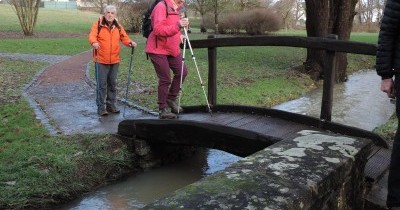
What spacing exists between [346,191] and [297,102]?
301 inches

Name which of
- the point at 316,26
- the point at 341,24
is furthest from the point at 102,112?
the point at 341,24

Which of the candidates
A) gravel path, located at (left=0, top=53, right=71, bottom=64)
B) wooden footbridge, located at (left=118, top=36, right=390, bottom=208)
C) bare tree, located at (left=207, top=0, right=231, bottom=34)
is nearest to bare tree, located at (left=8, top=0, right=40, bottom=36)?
gravel path, located at (left=0, top=53, right=71, bottom=64)

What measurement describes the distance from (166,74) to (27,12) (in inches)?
976

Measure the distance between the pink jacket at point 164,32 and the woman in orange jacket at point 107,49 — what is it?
5.45ft

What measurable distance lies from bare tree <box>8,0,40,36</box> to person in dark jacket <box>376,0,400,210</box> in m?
27.7

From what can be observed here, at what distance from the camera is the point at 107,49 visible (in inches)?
321

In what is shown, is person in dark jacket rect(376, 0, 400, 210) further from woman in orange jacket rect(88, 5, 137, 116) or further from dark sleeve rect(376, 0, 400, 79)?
woman in orange jacket rect(88, 5, 137, 116)

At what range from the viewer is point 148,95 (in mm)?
10344

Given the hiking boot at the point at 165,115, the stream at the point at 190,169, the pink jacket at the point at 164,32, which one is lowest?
the stream at the point at 190,169

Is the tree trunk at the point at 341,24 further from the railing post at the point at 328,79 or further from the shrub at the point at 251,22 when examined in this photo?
the shrub at the point at 251,22

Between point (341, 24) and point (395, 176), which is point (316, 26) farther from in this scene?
point (395, 176)

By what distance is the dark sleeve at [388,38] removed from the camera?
11.1 feet

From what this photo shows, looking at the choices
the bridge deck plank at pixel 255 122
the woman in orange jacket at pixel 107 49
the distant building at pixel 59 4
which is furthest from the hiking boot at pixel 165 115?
the distant building at pixel 59 4

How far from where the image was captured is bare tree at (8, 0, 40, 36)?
93.0ft
